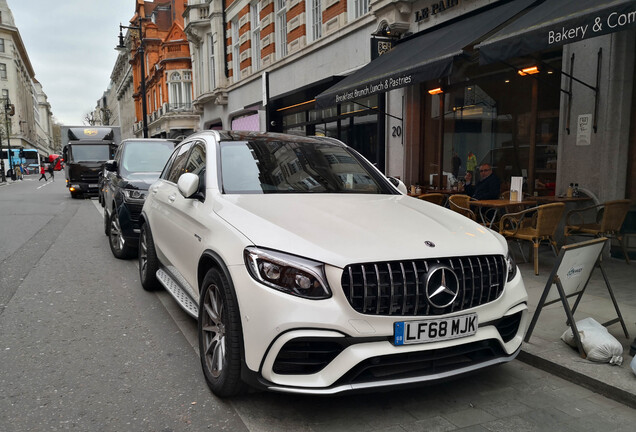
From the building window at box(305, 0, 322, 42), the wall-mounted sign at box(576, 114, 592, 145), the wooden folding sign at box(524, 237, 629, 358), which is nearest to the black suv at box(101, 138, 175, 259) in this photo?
the wooden folding sign at box(524, 237, 629, 358)

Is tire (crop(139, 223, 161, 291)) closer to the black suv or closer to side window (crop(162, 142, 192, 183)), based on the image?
side window (crop(162, 142, 192, 183))

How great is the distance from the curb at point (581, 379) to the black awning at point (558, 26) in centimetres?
342

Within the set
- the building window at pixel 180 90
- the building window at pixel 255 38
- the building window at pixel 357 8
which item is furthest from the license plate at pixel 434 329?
the building window at pixel 180 90

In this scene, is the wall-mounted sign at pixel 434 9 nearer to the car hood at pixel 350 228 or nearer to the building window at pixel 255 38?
the car hood at pixel 350 228

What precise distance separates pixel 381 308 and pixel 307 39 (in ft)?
48.9

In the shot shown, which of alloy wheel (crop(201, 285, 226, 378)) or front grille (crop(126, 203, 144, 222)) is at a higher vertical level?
front grille (crop(126, 203, 144, 222))

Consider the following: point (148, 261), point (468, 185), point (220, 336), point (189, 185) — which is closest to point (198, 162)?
point (189, 185)

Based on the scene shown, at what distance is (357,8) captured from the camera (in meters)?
13.4

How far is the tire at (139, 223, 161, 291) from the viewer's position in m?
5.45

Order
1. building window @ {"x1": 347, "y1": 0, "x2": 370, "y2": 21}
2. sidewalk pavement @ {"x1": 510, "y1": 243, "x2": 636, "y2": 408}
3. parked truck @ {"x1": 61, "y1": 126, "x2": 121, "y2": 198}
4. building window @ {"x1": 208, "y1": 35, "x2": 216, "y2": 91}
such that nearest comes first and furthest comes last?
1. sidewalk pavement @ {"x1": 510, "y1": 243, "x2": 636, "y2": 408}
2. building window @ {"x1": 347, "y1": 0, "x2": 370, "y2": 21}
3. parked truck @ {"x1": 61, "y1": 126, "x2": 121, "y2": 198}
4. building window @ {"x1": 208, "y1": 35, "x2": 216, "y2": 91}

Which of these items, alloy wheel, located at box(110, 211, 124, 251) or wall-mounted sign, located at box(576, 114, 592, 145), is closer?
wall-mounted sign, located at box(576, 114, 592, 145)

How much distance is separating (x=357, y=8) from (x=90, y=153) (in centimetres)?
1361

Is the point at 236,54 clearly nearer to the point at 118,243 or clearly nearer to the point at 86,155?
the point at 86,155

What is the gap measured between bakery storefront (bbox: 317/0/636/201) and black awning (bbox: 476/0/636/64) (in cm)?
1
